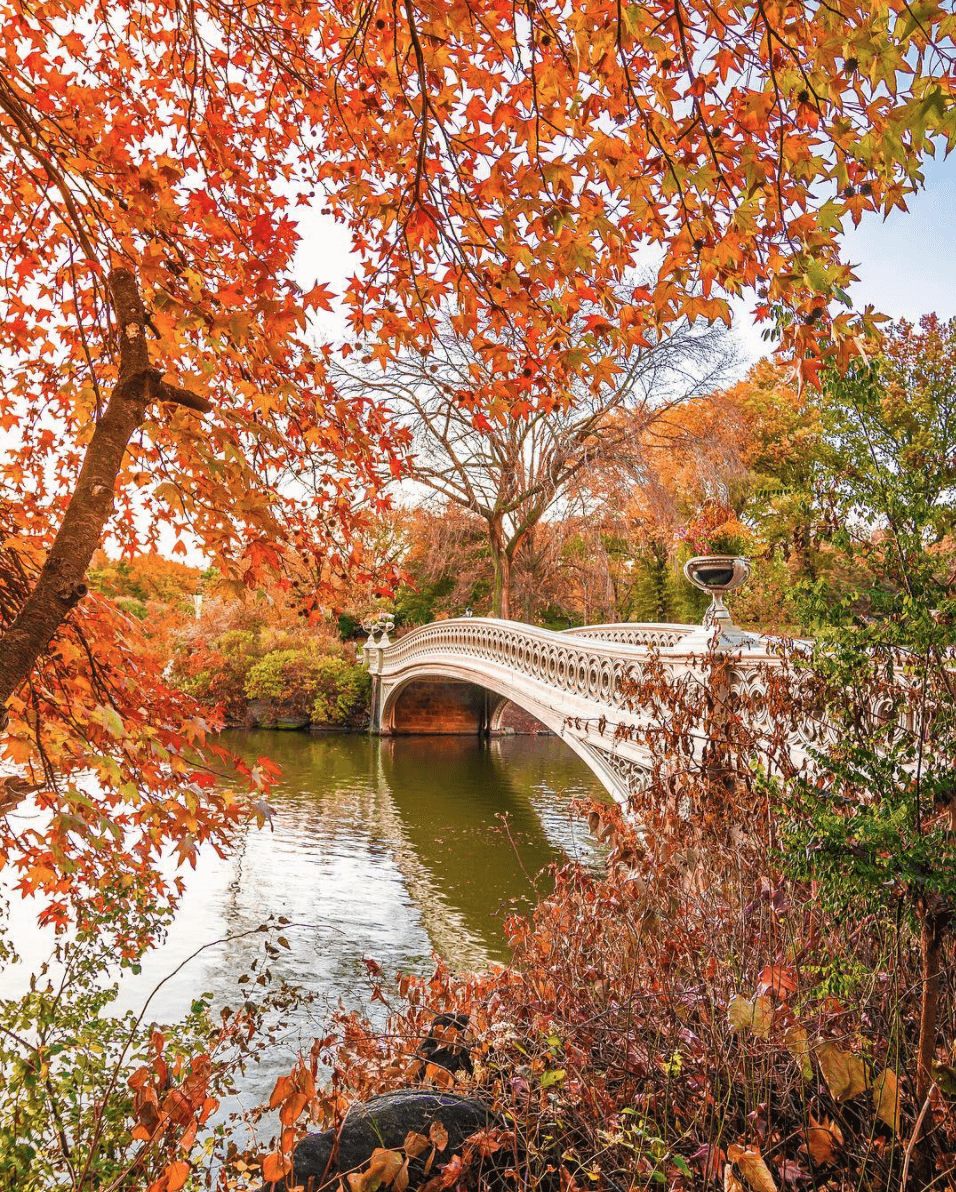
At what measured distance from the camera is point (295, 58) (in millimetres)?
3939

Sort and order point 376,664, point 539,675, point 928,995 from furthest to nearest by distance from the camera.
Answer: point 376,664 < point 539,675 < point 928,995

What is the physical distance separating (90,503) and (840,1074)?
8.84 ft

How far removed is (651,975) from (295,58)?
4.74 metres

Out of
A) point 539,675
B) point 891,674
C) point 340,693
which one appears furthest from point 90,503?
point 340,693

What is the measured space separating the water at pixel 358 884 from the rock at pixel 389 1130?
2.37 ft

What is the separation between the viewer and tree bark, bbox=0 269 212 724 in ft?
6.94

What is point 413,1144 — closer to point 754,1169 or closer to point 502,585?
point 754,1169

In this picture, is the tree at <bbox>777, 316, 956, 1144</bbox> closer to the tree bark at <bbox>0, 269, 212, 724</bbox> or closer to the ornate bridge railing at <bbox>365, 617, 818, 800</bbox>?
the ornate bridge railing at <bbox>365, 617, 818, 800</bbox>

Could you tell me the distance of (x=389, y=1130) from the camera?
2566 millimetres

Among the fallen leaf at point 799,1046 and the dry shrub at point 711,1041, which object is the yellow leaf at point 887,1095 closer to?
the dry shrub at point 711,1041

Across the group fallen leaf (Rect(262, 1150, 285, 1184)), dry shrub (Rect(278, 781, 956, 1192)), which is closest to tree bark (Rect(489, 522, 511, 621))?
dry shrub (Rect(278, 781, 956, 1192))

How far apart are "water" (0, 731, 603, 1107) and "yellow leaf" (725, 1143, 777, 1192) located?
5.28 ft

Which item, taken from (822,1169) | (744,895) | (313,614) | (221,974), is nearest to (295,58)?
(313,614)

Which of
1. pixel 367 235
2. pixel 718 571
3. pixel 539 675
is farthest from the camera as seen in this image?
pixel 539 675
